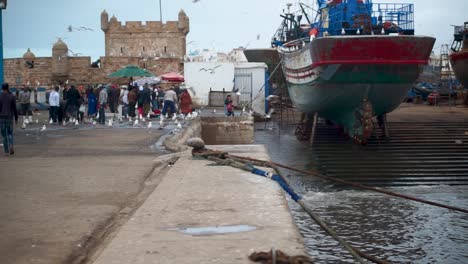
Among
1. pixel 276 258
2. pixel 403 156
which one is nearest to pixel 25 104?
pixel 403 156

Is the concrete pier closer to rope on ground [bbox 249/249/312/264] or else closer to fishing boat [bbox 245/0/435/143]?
rope on ground [bbox 249/249/312/264]

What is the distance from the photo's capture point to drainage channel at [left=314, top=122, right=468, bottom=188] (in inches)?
535

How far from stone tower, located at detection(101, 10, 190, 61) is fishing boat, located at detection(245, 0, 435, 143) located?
103 ft

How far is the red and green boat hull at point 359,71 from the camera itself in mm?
17266

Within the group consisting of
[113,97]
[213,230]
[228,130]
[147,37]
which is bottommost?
[228,130]

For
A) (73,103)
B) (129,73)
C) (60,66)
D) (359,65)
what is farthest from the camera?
(60,66)

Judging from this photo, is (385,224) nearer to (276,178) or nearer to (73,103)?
(276,178)

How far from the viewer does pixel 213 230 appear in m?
4.49

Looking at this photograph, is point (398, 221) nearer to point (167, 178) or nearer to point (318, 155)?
point (167, 178)

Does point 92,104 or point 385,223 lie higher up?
point 92,104

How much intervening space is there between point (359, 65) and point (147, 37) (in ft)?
119

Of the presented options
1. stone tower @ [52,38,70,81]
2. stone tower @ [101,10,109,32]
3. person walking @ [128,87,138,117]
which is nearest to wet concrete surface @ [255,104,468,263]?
person walking @ [128,87,138,117]

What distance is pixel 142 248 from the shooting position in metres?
3.94

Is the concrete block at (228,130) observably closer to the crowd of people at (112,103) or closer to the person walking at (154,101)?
the crowd of people at (112,103)
